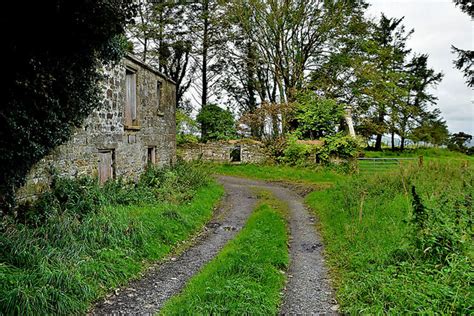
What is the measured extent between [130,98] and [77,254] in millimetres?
8026

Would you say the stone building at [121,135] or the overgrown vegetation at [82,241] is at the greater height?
the stone building at [121,135]

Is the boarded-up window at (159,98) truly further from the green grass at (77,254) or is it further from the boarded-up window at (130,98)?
the green grass at (77,254)

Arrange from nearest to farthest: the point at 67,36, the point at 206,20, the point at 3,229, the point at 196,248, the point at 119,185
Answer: the point at 3,229, the point at 67,36, the point at 196,248, the point at 119,185, the point at 206,20

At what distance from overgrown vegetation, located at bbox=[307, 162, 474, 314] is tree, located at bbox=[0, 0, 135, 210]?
21.2 feet

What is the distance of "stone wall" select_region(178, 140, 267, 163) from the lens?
941 inches

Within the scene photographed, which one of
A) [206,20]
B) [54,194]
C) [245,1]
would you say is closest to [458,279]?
[54,194]

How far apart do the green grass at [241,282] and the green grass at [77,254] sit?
127 cm

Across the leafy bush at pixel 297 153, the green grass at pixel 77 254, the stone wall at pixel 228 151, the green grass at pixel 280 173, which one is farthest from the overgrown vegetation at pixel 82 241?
the stone wall at pixel 228 151

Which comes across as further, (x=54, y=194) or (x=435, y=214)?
(x=54, y=194)

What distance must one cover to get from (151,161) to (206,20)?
61.8 feet

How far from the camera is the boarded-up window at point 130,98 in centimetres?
1263

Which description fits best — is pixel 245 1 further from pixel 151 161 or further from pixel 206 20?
pixel 151 161

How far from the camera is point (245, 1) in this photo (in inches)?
1032

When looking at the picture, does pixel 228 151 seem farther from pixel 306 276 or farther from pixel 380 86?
pixel 306 276
